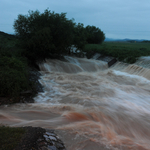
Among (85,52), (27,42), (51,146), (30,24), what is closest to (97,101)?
(51,146)

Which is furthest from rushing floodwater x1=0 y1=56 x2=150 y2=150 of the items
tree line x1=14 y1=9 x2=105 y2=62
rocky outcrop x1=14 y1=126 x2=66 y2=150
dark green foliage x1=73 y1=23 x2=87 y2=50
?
dark green foliage x1=73 y1=23 x2=87 y2=50

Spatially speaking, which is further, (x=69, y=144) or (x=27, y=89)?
(x=27, y=89)

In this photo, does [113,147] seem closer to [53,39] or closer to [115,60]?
[53,39]

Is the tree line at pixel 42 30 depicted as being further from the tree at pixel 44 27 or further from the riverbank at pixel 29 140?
the riverbank at pixel 29 140

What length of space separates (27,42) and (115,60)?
10.1 m

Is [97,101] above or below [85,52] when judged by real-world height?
below

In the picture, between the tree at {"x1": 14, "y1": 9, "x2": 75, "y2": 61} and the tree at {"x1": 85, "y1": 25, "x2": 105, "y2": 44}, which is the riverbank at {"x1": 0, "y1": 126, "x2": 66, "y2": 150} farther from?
the tree at {"x1": 85, "y1": 25, "x2": 105, "y2": 44}

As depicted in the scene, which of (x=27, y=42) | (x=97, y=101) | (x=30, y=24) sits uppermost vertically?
(x=30, y=24)

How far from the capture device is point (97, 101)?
26.1 ft

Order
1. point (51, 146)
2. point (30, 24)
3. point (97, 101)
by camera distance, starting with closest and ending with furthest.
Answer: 1. point (51, 146)
2. point (97, 101)
3. point (30, 24)

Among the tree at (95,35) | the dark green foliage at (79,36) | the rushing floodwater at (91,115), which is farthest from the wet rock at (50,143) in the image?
the tree at (95,35)

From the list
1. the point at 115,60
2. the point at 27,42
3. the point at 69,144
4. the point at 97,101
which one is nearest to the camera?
the point at 69,144

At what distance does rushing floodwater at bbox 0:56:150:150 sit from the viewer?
4.61 m

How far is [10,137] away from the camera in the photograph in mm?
3717
